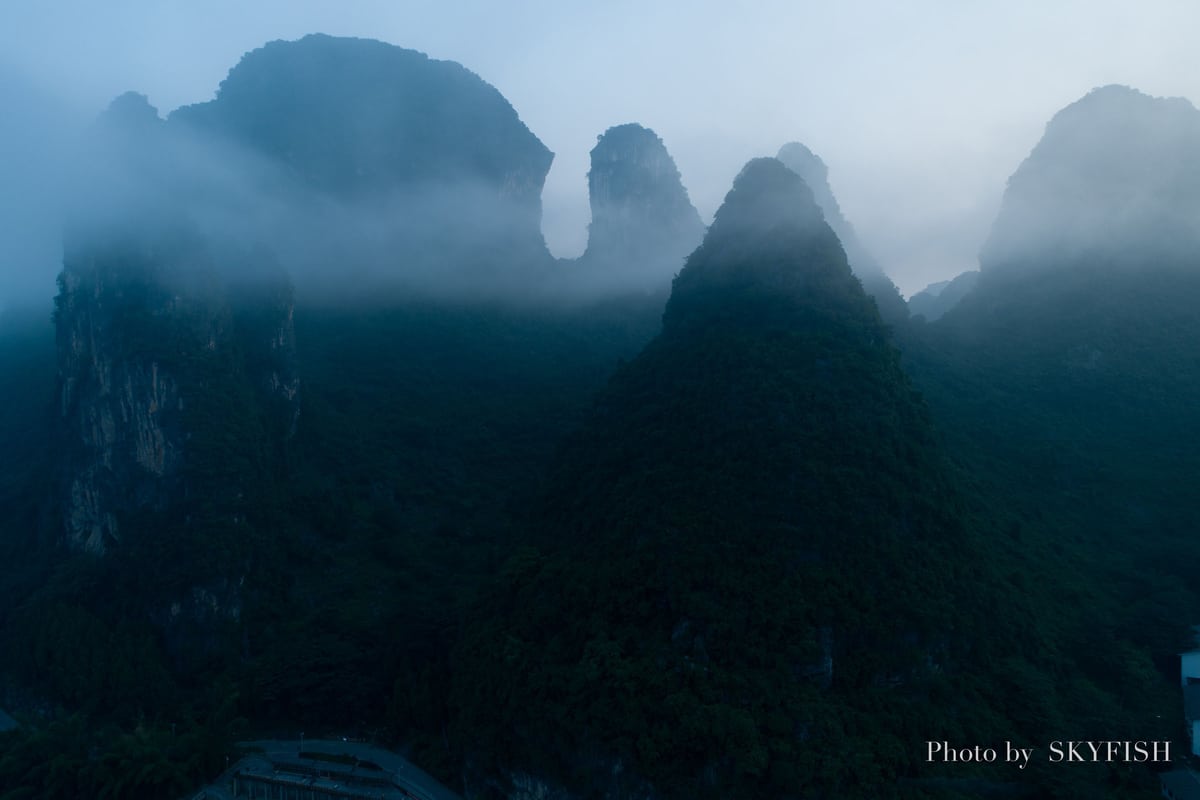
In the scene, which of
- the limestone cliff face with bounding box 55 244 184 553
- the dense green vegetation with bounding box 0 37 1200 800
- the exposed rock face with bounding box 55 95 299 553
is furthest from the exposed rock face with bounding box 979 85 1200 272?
the limestone cliff face with bounding box 55 244 184 553

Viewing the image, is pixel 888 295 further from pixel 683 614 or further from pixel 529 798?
pixel 529 798

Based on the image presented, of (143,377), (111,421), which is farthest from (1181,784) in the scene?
(111,421)

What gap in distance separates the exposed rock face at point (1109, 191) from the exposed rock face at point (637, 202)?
99.7 feet

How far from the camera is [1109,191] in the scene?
56.5 metres

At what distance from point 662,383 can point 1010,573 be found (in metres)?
15.2

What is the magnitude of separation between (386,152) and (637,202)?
23857 mm

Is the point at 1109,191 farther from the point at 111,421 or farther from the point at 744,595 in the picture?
the point at 111,421

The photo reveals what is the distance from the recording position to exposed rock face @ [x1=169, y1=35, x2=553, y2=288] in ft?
233

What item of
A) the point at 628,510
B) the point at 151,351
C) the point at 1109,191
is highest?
the point at 1109,191

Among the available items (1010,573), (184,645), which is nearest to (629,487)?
(1010,573)

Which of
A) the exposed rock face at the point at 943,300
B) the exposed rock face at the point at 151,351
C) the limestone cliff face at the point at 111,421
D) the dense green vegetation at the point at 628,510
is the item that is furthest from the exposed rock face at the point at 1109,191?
the limestone cliff face at the point at 111,421

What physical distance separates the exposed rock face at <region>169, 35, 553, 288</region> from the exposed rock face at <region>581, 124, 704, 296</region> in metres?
6.09

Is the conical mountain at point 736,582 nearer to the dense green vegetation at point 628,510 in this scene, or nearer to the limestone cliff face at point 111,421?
the dense green vegetation at point 628,510

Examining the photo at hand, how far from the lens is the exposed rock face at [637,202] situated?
8250 cm
